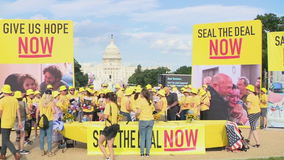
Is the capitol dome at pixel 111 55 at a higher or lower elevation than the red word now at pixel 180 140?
higher

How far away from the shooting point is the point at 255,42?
13.6m

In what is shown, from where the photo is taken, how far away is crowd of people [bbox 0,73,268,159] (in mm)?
8156

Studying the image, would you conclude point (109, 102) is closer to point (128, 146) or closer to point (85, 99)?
point (128, 146)

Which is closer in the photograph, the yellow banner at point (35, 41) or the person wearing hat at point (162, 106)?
the person wearing hat at point (162, 106)

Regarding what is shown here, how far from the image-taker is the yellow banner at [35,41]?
44.7 feet

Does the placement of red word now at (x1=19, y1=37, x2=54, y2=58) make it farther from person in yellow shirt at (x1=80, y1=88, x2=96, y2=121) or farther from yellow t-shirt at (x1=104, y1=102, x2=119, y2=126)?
yellow t-shirt at (x1=104, y1=102, x2=119, y2=126)

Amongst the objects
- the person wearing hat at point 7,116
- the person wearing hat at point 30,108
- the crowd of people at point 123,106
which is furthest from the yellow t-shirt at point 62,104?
the person wearing hat at point 7,116

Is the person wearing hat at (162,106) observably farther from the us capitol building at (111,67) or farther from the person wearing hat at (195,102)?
the us capitol building at (111,67)

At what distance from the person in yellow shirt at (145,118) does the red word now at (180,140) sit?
0.63 m

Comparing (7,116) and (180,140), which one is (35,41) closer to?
(7,116)

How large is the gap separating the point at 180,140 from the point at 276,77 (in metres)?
6.35

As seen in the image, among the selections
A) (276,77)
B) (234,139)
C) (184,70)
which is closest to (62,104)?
(234,139)

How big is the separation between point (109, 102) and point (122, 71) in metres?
175

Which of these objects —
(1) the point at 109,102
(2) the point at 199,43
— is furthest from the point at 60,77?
(1) the point at 109,102
